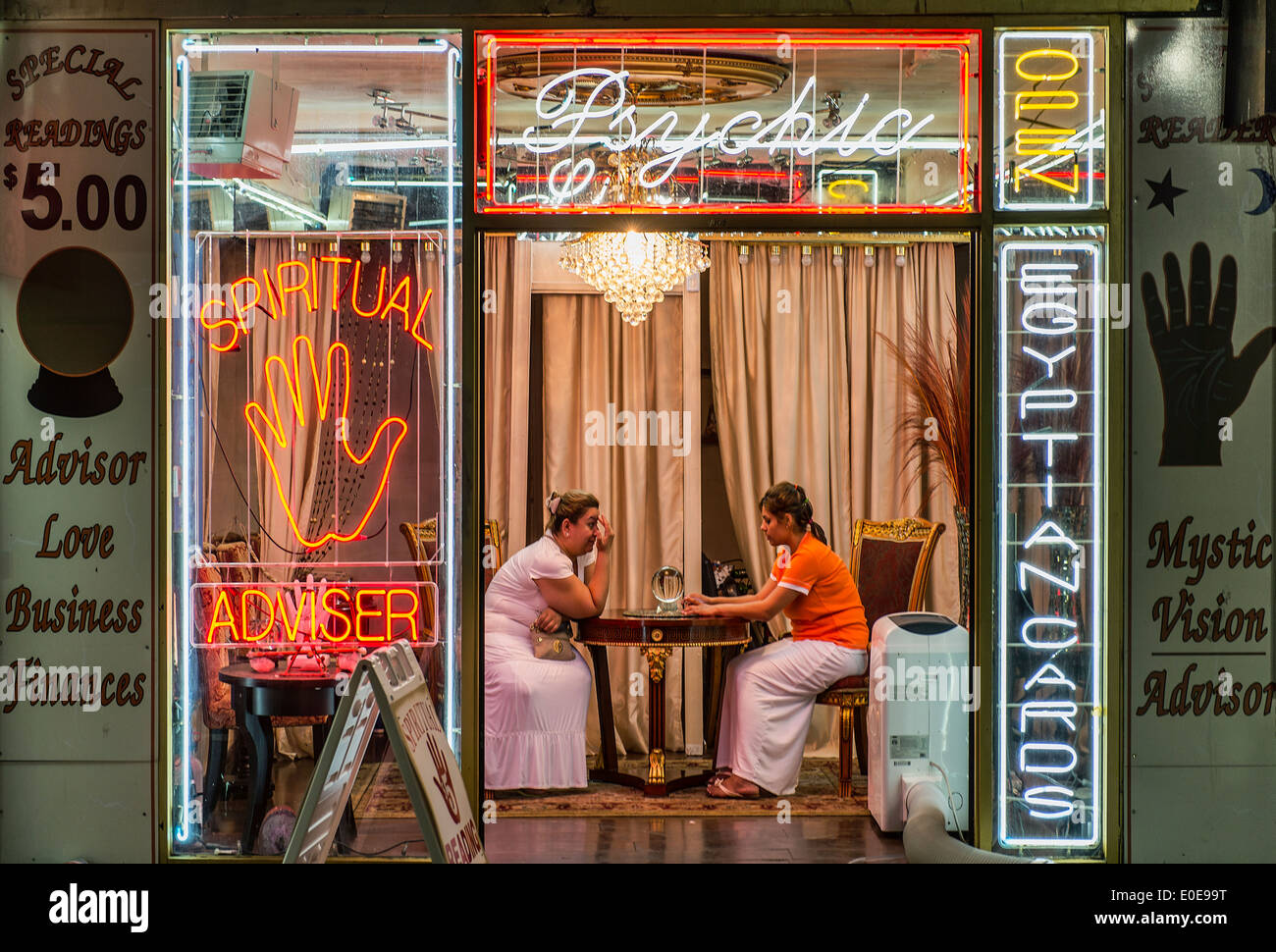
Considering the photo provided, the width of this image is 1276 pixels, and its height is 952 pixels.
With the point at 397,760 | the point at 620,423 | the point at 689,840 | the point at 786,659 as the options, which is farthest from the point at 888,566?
the point at 397,760

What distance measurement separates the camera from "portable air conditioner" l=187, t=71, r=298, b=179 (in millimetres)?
4324

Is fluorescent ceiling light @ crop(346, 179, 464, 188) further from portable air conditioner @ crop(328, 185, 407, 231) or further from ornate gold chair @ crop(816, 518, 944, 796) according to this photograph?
ornate gold chair @ crop(816, 518, 944, 796)

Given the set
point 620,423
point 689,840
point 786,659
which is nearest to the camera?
point 689,840

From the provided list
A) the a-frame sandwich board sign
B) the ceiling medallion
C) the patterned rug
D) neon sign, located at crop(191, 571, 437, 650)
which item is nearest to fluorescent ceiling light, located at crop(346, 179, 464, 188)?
the ceiling medallion

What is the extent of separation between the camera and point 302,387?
4.45m

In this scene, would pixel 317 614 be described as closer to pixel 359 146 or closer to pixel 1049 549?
pixel 359 146

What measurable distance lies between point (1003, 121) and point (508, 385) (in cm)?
324

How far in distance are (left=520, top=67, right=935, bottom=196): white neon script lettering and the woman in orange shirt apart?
195 cm

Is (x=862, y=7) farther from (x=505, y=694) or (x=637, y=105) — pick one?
(x=505, y=694)

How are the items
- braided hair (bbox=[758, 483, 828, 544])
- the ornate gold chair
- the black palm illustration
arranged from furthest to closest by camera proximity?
the ornate gold chair → braided hair (bbox=[758, 483, 828, 544]) → the black palm illustration

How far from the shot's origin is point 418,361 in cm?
443

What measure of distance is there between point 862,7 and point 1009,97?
635 mm

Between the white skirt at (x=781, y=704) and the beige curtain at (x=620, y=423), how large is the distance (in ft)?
4.11
